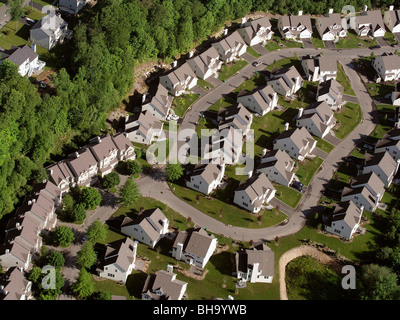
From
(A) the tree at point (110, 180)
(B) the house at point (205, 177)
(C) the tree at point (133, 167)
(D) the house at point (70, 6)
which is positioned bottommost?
(B) the house at point (205, 177)

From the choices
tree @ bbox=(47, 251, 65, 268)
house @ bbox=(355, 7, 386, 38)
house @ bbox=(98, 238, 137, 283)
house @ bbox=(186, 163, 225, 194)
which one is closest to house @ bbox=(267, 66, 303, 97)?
house @ bbox=(186, 163, 225, 194)

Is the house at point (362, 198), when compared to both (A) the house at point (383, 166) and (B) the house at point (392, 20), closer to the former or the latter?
(A) the house at point (383, 166)

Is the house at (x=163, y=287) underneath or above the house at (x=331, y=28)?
above

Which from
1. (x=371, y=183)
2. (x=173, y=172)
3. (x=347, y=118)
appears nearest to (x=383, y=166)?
(x=371, y=183)

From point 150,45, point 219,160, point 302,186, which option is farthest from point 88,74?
point 302,186

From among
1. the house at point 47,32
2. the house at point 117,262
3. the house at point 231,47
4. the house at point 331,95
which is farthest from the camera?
the house at point 231,47

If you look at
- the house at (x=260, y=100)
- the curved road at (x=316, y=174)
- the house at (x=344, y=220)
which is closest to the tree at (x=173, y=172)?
the curved road at (x=316, y=174)

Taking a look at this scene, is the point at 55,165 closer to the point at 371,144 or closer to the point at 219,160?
the point at 219,160
